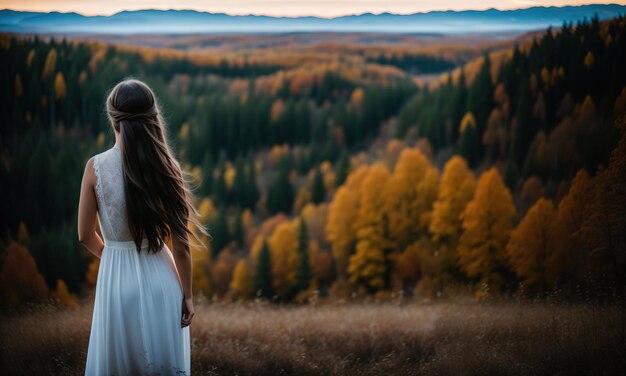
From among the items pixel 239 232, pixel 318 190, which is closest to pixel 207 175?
pixel 239 232

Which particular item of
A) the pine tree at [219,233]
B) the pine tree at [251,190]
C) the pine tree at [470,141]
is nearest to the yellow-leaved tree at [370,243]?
the pine tree at [470,141]

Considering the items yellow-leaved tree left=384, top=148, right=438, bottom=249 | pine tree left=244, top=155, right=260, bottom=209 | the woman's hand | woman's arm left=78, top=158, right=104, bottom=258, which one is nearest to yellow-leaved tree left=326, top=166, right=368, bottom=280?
yellow-leaved tree left=384, top=148, right=438, bottom=249

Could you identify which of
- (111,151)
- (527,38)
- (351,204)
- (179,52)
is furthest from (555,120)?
(179,52)

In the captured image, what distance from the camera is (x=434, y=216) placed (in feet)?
100

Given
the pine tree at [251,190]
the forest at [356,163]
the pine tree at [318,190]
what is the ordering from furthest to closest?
the pine tree at [251,190] < the pine tree at [318,190] < the forest at [356,163]

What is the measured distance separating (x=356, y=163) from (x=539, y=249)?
3346 centimetres

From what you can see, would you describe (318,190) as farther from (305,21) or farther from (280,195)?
(305,21)

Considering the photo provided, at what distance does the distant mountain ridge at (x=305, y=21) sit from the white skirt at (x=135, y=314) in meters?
9.85

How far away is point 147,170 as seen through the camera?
9.22 feet

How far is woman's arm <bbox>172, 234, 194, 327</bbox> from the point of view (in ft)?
9.66

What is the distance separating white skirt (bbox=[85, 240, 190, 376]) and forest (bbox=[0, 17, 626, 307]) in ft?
16.9

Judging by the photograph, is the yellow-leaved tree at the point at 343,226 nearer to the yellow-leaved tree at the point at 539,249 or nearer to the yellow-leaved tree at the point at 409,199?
the yellow-leaved tree at the point at 409,199

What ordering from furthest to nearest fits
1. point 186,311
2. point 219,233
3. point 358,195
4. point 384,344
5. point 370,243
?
point 219,233 < point 358,195 < point 370,243 < point 384,344 < point 186,311

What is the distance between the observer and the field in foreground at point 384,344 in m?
4.55
